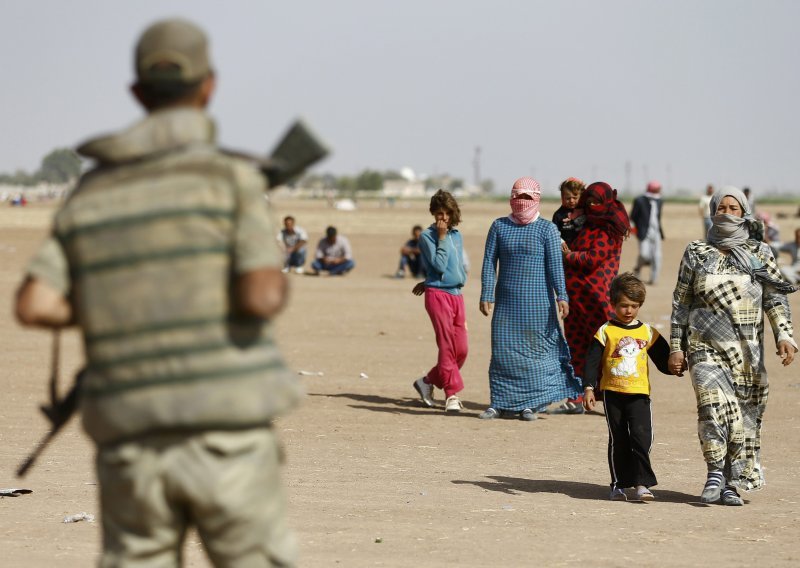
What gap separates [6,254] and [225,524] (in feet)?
108

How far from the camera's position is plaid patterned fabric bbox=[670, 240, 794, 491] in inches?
328

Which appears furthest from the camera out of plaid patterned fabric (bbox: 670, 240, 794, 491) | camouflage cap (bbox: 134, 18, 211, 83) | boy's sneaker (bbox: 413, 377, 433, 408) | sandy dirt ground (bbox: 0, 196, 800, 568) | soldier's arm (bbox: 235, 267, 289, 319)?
boy's sneaker (bbox: 413, 377, 433, 408)

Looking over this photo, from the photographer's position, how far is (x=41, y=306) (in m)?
3.64

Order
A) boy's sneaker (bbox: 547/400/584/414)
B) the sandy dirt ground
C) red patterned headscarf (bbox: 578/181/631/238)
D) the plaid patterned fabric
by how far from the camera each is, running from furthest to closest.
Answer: boy's sneaker (bbox: 547/400/584/414) → red patterned headscarf (bbox: 578/181/631/238) → the plaid patterned fabric → the sandy dirt ground

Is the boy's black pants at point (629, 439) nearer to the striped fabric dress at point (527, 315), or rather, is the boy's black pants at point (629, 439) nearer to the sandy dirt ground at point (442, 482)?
the sandy dirt ground at point (442, 482)

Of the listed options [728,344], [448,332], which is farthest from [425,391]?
[728,344]

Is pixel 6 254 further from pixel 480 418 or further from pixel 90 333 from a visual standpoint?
pixel 90 333

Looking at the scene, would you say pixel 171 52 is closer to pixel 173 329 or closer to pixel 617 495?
pixel 173 329

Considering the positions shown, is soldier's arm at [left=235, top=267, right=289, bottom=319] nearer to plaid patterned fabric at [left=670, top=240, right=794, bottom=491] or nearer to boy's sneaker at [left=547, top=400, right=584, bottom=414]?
plaid patterned fabric at [left=670, top=240, right=794, bottom=491]

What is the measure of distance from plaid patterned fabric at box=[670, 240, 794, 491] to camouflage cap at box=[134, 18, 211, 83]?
5199 millimetres

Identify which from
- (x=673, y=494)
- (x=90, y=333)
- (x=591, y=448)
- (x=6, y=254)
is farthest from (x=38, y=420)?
(x=6, y=254)

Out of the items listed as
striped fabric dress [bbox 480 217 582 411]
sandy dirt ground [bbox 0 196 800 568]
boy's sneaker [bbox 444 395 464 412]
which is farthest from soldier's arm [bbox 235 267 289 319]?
boy's sneaker [bbox 444 395 464 412]

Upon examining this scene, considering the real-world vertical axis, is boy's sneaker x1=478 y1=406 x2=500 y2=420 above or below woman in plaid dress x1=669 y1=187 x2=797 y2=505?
below

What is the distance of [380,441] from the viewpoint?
1074cm
